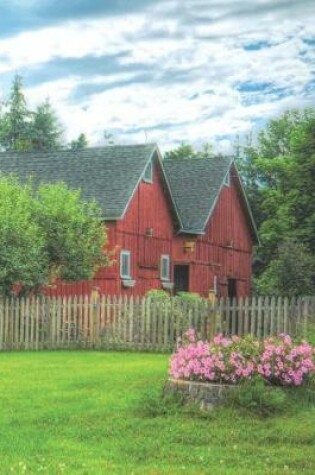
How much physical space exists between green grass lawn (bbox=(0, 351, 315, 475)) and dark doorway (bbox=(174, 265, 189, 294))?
28.1m

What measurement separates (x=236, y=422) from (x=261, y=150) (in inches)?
2596

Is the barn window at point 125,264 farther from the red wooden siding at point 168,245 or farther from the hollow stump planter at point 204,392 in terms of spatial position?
the hollow stump planter at point 204,392

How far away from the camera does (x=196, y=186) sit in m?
43.2

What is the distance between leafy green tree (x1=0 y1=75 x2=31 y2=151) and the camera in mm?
75750

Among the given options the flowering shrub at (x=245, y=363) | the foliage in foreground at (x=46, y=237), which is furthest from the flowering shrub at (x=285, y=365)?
the foliage in foreground at (x=46, y=237)

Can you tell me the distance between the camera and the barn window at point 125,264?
36000mm

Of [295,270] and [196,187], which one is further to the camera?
[196,187]

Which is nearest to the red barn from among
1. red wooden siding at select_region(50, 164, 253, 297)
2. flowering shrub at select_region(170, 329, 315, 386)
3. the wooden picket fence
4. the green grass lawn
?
red wooden siding at select_region(50, 164, 253, 297)

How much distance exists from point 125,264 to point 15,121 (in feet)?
139

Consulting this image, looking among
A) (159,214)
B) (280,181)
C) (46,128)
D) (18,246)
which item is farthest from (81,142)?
(18,246)

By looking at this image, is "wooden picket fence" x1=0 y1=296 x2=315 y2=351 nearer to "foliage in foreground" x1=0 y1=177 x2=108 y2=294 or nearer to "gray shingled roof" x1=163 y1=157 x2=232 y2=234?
"foliage in foreground" x1=0 y1=177 x2=108 y2=294

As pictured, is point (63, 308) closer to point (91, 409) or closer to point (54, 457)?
point (91, 409)

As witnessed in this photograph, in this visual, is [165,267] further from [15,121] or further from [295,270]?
[15,121]

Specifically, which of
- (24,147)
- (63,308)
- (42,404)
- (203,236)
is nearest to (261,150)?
(24,147)
